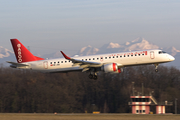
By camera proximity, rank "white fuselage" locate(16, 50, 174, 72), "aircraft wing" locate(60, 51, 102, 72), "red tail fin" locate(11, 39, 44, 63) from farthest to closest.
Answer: "red tail fin" locate(11, 39, 44, 63), "aircraft wing" locate(60, 51, 102, 72), "white fuselage" locate(16, 50, 174, 72)

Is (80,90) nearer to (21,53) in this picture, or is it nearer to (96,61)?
(21,53)

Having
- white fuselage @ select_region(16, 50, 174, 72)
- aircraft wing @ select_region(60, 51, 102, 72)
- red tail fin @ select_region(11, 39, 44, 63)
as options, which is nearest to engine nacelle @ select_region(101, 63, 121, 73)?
white fuselage @ select_region(16, 50, 174, 72)

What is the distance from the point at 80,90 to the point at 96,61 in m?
82.5

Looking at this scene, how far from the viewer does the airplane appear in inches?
1998

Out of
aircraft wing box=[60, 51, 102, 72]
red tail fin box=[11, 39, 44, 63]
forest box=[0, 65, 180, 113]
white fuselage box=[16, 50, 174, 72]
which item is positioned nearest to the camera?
white fuselage box=[16, 50, 174, 72]

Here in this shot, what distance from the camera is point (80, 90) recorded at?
134 meters

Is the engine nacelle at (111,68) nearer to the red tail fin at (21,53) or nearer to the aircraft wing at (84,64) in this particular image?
the aircraft wing at (84,64)

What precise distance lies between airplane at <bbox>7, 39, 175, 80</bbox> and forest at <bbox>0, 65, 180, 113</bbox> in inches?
2485

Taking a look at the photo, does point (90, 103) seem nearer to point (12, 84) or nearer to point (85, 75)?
point (85, 75)

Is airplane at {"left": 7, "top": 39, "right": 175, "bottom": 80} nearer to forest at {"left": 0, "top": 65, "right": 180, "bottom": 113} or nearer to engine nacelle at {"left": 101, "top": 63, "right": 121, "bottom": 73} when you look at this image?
engine nacelle at {"left": 101, "top": 63, "right": 121, "bottom": 73}

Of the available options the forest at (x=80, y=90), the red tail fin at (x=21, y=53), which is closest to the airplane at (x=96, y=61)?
the red tail fin at (x=21, y=53)

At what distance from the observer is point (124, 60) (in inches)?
2010

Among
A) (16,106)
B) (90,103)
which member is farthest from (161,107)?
(16,106)

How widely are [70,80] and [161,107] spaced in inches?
2017
